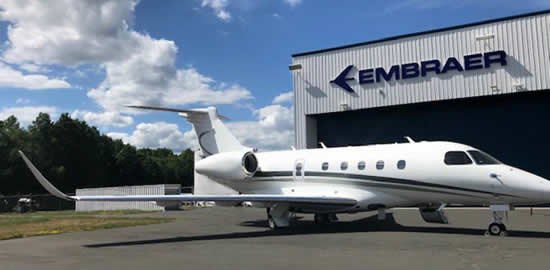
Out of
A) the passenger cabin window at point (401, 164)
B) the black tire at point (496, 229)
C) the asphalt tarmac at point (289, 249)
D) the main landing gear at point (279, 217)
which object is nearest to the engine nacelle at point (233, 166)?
the main landing gear at point (279, 217)

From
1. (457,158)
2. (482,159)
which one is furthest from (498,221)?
(457,158)

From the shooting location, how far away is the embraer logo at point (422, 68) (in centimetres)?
2228

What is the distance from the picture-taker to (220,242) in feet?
37.9

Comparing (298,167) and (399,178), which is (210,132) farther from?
(399,178)

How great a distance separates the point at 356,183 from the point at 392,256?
222 inches

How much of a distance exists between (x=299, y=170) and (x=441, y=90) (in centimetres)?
1157

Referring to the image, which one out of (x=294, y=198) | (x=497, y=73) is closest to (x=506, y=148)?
(x=497, y=73)

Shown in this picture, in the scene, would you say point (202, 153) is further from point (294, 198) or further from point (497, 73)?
point (497, 73)

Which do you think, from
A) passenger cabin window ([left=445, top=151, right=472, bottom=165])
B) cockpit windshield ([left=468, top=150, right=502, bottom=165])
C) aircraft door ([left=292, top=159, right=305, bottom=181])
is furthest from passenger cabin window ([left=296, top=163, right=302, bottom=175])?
cockpit windshield ([left=468, top=150, right=502, bottom=165])

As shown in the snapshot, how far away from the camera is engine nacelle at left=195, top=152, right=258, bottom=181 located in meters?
17.0

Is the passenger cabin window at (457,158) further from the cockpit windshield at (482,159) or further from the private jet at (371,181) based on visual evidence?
the cockpit windshield at (482,159)

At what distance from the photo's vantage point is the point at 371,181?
13695mm

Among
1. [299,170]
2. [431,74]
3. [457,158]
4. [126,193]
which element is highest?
[431,74]

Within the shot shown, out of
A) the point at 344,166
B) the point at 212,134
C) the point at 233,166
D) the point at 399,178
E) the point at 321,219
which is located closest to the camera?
the point at 399,178
